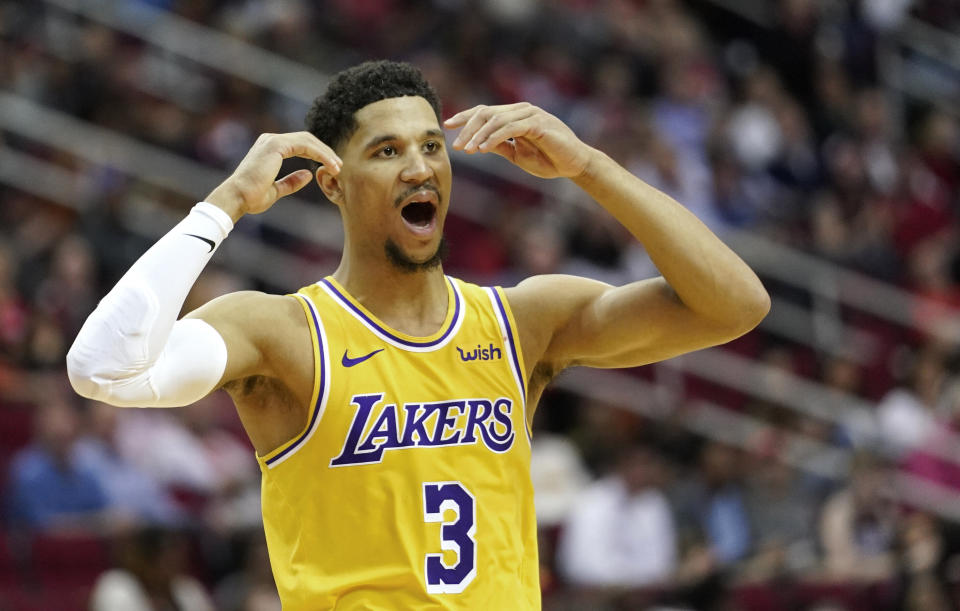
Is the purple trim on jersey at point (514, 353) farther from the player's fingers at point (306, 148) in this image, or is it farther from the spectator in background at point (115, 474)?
the spectator in background at point (115, 474)

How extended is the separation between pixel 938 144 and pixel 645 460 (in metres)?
7.11

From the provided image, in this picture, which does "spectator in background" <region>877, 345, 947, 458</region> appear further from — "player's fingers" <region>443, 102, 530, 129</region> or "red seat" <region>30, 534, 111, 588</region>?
"player's fingers" <region>443, 102, 530, 129</region>

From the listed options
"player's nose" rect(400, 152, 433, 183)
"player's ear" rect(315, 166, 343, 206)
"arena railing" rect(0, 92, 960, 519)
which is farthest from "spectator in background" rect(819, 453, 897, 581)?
"player's nose" rect(400, 152, 433, 183)

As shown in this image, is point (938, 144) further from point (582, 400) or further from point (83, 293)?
point (83, 293)

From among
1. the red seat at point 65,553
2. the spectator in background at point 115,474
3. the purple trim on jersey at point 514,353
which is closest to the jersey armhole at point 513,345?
the purple trim on jersey at point 514,353

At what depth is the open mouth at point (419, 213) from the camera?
15.4ft

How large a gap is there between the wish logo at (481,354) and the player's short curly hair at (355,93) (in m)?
0.77

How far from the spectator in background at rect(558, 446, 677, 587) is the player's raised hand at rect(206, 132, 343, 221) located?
632 cm

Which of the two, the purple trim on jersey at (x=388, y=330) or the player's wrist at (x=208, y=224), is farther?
the purple trim on jersey at (x=388, y=330)

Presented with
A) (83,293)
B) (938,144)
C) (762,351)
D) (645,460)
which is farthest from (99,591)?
(938,144)

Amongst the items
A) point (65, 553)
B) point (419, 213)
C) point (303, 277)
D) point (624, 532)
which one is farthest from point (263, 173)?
point (303, 277)

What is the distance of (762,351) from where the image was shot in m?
12.6

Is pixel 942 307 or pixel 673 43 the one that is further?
pixel 673 43

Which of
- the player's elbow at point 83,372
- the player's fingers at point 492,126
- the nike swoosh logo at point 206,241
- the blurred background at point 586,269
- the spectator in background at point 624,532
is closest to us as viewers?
the player's elbow at point 83,372
